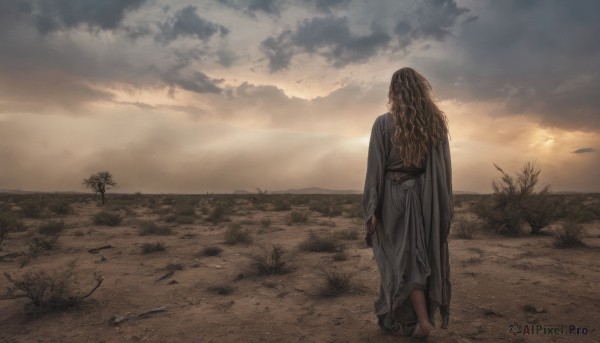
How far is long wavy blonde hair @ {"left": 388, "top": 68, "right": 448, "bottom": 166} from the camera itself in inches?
136

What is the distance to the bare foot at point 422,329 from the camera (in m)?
3.44

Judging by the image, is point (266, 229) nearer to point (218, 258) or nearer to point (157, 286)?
point (218, 258)

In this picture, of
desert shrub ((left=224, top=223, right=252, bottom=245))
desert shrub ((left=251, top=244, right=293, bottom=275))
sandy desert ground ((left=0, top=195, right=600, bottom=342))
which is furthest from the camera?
desert shrub ((left=224, top=223, right=252, bottom=245))

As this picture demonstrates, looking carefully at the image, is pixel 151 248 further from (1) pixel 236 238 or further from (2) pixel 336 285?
(2) pixel 336 285

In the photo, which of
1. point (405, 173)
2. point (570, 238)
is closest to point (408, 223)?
point (405, 173)

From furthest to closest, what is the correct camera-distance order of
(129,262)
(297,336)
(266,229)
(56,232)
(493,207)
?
1. (266,229)
2. (56,232)
3. (493,207)
4. (129,262)
5. (297,336)

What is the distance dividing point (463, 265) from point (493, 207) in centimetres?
500

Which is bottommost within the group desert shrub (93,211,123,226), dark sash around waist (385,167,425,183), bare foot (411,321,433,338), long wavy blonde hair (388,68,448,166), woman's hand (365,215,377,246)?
bare foot (411,321,433,338)

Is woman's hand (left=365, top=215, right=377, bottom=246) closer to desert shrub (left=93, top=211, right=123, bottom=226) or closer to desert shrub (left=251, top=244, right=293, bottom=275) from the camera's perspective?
desert shrub (left=251, top=244, right=293, bottom=275)

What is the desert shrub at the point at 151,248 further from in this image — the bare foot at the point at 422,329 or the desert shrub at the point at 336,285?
the bare foot at the point at 422,329

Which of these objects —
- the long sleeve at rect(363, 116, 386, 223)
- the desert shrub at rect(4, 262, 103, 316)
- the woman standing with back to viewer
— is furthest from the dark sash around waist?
the desert shrub at rect(4, 262, 103, 316)

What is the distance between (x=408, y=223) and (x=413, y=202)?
19 cm

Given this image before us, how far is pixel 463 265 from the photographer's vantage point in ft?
22.2

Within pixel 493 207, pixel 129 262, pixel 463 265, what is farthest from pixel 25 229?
pixel 493 207
